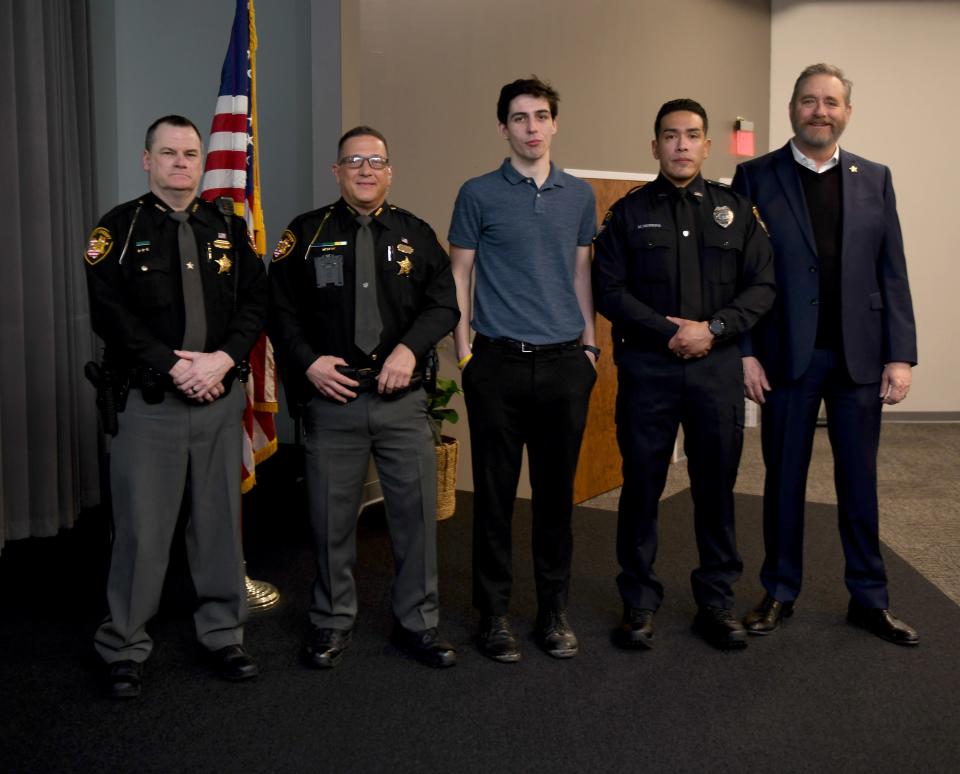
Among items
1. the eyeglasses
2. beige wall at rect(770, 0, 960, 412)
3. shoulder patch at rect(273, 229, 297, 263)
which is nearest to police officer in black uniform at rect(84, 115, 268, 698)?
shoulder patch at rect(273, 229, 297, 263)

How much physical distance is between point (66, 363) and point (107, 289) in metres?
1.73

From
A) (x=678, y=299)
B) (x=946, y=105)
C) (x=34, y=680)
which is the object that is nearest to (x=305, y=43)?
(x=678, y=299)

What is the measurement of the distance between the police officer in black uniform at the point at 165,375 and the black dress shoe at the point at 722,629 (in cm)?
135

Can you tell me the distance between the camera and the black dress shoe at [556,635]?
2.76 meters

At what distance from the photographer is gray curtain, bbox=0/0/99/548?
12.0ft

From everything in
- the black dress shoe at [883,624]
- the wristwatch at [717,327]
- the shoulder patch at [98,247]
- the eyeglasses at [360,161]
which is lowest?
the black dress shoe at [883,624]

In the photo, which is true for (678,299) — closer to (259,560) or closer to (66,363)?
(259,560)

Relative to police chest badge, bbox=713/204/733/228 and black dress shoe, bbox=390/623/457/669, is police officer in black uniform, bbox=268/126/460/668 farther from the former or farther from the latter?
police chest badge, bbox=713/204/733/228

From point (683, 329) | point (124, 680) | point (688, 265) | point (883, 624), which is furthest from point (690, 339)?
point (124, 680)

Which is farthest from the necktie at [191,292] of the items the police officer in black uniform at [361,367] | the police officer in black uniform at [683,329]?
the police officer in black uniform at [683,329]

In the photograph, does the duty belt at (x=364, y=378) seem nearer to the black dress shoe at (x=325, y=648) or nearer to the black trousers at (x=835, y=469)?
the black dress shoe at (x=325, y=648)

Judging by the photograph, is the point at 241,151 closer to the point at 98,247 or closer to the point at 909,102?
the point at 98,247

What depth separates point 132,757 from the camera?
2.19m

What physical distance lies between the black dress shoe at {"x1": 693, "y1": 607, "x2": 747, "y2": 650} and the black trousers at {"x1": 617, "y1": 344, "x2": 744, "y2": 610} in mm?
28
